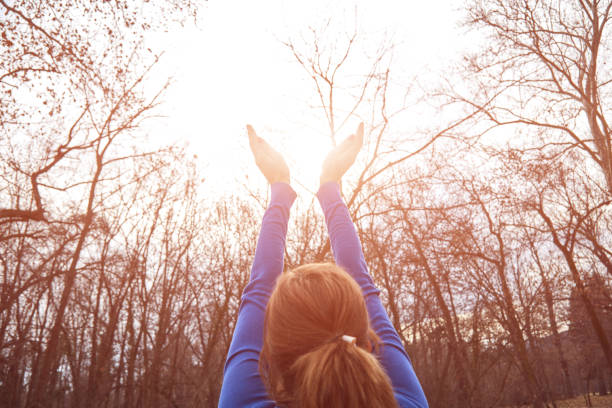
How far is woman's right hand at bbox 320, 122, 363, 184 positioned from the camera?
5.14 ft

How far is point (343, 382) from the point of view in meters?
0.85

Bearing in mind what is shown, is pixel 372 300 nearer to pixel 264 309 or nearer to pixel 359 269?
pixel 359 269

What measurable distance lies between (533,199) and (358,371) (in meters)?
12.7

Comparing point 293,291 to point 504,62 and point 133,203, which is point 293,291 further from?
point 133,203

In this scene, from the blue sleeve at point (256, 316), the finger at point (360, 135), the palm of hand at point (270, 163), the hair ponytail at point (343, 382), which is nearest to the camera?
the hair ponytail at point (343, 382)

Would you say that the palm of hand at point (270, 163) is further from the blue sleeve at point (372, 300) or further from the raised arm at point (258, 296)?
the blue sleeve at point (372, 300)

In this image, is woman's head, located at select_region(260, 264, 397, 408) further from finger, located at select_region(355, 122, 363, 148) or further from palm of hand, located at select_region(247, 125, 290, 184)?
finger, located at select_region(355, 122, 363, 148)

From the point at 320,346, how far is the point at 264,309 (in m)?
0.28

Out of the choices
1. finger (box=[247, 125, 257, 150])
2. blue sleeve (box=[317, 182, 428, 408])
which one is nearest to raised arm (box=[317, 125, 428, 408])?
blue sleeve (box=[317, 182, 428, 408])

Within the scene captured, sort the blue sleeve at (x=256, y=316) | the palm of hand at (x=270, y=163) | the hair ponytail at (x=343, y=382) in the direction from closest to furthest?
the hair ponytail at (x=343, y=382)
the blue sleeve at (x=256, y=316)
the palm of hand at (x=270, y=163)

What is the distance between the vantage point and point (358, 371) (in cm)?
87

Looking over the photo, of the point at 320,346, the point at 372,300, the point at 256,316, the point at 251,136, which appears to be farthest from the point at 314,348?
the point at 251,136

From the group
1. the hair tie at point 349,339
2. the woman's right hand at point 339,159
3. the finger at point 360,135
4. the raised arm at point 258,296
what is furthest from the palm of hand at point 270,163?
the hair tie at point 349,339

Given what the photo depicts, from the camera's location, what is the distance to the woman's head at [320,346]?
85cm
